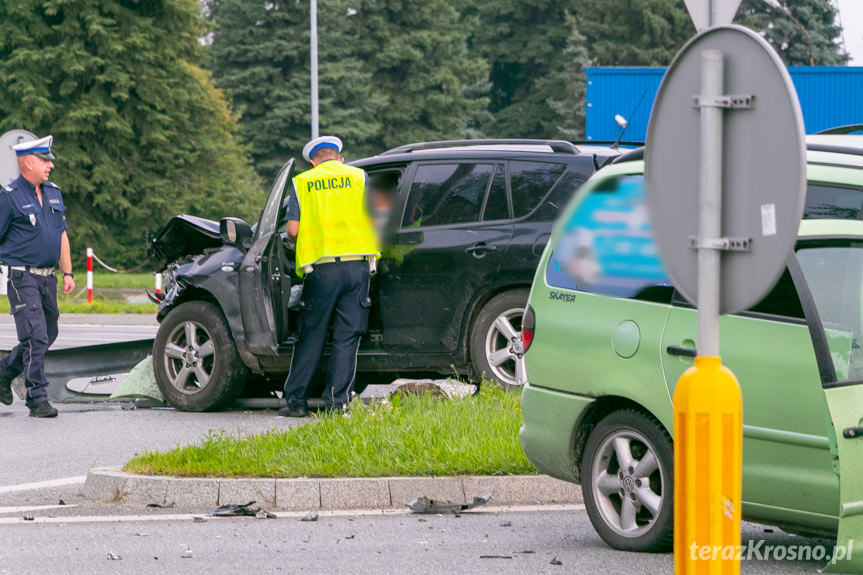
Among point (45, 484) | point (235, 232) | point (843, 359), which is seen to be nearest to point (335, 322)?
point (235, 232)

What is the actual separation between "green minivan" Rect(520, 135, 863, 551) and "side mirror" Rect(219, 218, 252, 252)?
4518mm

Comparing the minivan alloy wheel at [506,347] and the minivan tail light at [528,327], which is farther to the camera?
the minivan alloy wheel at [506,347]

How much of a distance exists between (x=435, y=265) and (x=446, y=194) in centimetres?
59

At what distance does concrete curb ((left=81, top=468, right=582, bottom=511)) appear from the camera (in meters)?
7.15

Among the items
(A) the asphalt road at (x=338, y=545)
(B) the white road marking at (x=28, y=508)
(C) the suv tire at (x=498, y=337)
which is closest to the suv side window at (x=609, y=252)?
(A) the asphalt road at (x=338, y=545)

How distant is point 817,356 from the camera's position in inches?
201

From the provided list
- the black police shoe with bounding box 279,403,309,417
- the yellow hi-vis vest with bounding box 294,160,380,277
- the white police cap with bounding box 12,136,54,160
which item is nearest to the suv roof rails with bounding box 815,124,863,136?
the yellow hi-vis vest with bounding box 294,160,380,277

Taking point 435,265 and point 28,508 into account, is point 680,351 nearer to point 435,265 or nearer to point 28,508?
point 28,508

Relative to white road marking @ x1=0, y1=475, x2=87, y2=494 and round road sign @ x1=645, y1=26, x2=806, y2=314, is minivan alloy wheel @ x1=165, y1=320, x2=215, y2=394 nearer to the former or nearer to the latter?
white road marking @ x1=0, y1=475, x2=87, y2=494

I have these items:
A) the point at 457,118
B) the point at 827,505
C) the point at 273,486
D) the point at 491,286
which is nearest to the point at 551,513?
the point at 273,486

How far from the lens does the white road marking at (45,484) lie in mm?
7832

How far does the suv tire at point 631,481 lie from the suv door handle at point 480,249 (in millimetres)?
4258

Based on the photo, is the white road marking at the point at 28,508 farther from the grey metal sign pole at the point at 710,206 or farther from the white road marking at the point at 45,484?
the grey metal sign pole at the point at 710,206

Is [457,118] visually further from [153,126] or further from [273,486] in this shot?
[273,486]
